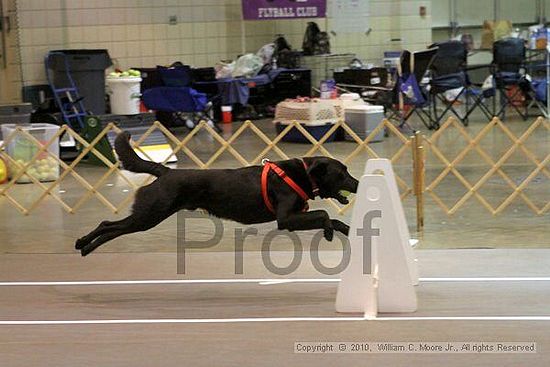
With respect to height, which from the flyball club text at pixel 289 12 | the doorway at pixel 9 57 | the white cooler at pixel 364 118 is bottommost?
the white cooler at pixel 364 118

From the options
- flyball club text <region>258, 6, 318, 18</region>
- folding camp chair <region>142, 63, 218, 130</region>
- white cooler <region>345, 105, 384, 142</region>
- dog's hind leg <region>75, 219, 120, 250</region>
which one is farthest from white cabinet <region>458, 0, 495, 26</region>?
dog's hind leg <region>75, 219, 120, 250</region>

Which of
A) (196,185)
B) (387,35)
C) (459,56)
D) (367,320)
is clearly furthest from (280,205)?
(387,35)

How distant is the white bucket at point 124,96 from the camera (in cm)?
1183

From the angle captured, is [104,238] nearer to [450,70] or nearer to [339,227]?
[339,227]

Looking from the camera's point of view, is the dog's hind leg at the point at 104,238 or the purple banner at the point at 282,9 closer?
the dog's hind leg at the point at 104,238

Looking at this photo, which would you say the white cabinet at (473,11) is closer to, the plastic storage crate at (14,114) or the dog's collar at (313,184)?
the plastic storage crate at (14,114)

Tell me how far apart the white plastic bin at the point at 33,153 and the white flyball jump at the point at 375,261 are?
17.4 ft

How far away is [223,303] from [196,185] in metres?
0.70

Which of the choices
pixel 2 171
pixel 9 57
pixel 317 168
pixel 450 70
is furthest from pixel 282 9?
pixel 317 168

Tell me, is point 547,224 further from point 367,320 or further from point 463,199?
point 367,320

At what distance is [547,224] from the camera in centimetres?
697

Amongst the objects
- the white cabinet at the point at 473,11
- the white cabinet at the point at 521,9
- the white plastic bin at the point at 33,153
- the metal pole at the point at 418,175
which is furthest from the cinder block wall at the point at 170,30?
the metal pole at the point at 418,175

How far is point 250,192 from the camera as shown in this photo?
5.27 m

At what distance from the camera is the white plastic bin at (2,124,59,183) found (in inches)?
374
